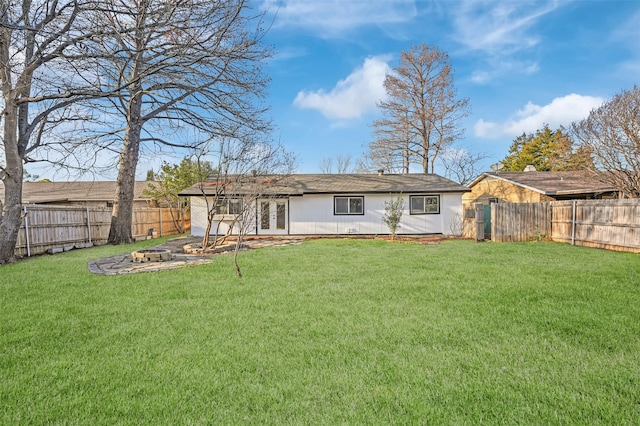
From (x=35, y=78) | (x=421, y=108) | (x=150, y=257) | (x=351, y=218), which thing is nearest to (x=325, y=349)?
(x=150, y=257)

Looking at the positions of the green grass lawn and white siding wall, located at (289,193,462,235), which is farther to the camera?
white siding wall, located at (289,193,462,235)

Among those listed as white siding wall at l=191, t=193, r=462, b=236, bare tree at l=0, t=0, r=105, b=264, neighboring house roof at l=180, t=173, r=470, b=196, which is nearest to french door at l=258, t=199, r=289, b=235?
white siding wall at l=191, t=193, r=462, b=236

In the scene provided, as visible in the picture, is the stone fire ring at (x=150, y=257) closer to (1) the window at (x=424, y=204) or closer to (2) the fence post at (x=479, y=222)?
(1) the window at (x=424, y=204)

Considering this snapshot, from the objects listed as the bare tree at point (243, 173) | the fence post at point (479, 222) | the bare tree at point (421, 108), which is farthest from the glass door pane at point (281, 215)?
the bare tree at point (421, 108)

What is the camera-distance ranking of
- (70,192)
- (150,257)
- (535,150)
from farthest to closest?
(535,150)
(70,192)
(150,257)

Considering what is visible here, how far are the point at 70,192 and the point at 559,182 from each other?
101ft

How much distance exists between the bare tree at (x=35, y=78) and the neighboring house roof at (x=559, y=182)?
17306 mm

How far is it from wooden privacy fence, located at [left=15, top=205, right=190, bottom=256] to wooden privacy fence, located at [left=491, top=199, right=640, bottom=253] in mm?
15952

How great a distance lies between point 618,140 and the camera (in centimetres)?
1274

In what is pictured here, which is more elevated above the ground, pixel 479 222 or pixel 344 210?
pixel 344 210

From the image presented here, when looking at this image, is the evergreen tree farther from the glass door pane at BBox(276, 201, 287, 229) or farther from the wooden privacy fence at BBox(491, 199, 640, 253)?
the glass door pane at BBox(276, 201, 287, 229)

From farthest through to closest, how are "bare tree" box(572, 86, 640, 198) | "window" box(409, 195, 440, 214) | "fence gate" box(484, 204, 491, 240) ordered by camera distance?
"window" box(409, 195, 440, 214) → "fence gate" box(484, 204, 491, 240) → "bare tree" box(572, 86, 640, 198)

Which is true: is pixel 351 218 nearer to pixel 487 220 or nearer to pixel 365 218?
pixel 365 218

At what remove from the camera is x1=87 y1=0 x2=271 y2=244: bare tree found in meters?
6.20
